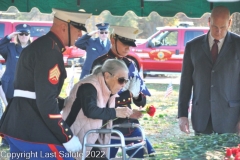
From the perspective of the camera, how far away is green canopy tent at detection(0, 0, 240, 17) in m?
5.97

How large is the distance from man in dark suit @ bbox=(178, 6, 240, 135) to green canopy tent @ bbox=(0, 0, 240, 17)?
104 centimetres

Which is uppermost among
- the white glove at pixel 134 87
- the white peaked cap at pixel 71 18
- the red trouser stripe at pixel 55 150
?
the white peaked cap at pixel 71 18

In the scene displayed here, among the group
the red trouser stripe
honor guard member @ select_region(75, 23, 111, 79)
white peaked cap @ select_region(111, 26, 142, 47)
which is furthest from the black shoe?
the red trouser stripe

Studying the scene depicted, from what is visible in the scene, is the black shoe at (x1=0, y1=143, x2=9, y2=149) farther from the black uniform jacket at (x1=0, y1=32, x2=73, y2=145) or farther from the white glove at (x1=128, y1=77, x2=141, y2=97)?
the black uniform jacket at (x1=0, y1=32, x2=73, y2=145)

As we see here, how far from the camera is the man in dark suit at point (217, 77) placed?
4.87 meters

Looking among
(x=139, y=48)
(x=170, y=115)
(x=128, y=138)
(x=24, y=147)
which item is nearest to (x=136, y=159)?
(x=128, y=138)

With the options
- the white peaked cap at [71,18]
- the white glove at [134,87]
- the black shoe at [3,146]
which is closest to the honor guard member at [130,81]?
the white glove at [134,87]

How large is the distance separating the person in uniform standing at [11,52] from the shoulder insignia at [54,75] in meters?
4.10

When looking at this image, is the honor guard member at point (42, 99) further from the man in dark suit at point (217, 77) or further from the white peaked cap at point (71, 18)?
the man in dark suit at point (217, 77)

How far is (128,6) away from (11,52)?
2.38m

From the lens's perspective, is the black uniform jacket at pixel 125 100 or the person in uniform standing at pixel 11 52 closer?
the black uniform jacket at pixel 125 100

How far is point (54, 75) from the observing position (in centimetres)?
351

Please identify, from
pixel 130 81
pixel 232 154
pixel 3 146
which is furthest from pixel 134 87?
pixel 3 146

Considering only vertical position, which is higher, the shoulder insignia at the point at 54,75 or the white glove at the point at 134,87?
the shoulder insignia at the point at 54,75
